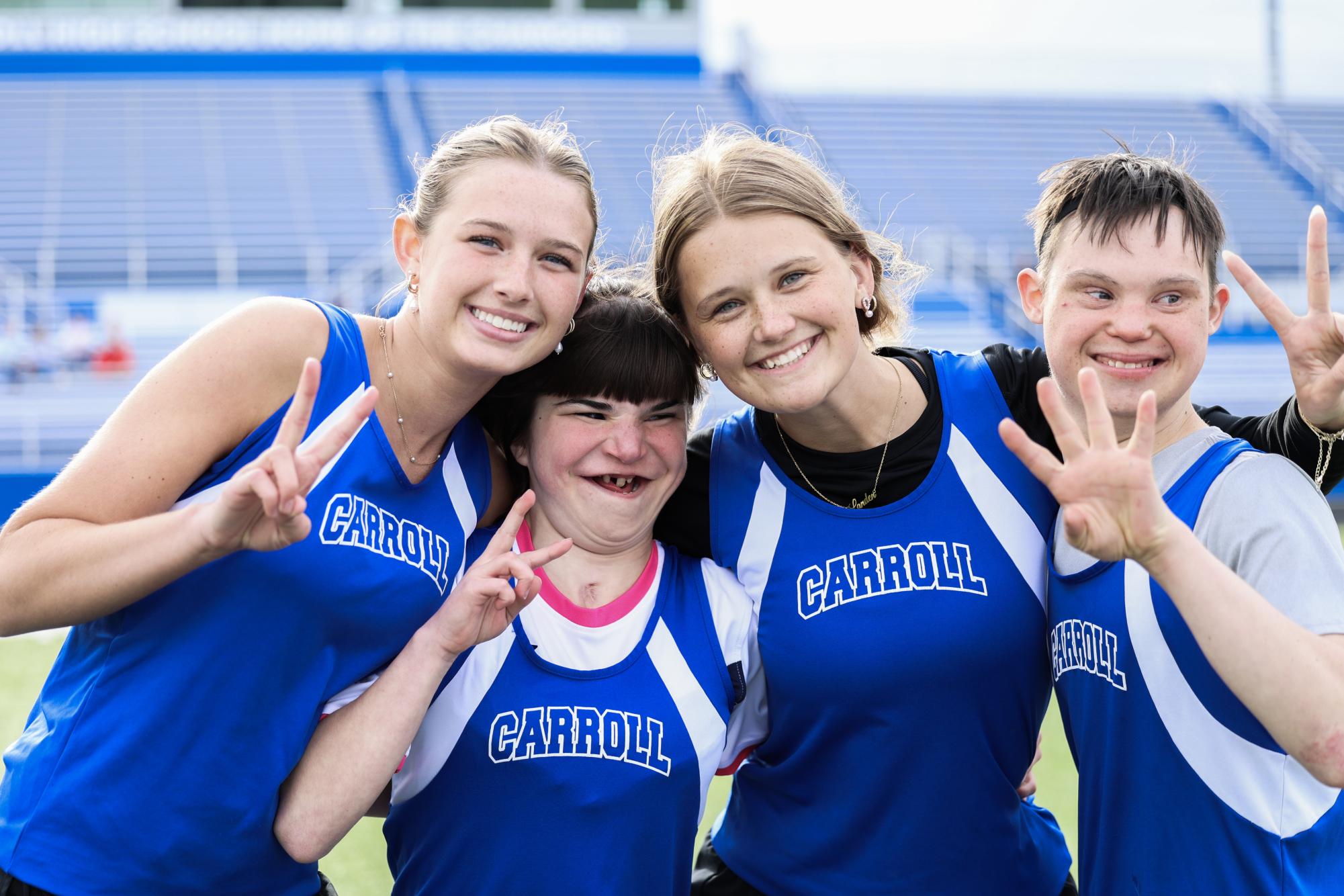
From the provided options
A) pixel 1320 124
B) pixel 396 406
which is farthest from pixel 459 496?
pixel 1320 124

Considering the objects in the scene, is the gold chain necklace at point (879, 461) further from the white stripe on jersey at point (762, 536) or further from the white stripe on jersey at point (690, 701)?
the white stripe on jersey at point (690, 701)

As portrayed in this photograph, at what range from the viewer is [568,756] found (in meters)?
2.26

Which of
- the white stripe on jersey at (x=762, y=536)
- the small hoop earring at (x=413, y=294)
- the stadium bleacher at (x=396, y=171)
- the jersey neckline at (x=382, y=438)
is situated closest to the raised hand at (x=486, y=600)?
the jersey neckline at (x=382, y=438)

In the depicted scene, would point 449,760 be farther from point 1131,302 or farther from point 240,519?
point 1131,302

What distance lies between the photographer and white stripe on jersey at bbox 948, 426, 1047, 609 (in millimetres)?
2428

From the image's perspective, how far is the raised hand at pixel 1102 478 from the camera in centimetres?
180

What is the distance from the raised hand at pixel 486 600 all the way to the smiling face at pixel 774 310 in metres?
0.54

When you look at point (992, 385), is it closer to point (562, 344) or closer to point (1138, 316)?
point (1138, 316)

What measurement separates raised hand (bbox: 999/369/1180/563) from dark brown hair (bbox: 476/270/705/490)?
86 centimetres

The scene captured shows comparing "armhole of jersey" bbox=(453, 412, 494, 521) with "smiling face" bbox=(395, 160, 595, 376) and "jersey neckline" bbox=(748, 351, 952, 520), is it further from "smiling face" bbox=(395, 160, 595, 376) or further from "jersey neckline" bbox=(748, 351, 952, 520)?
"jersey neckline" bbox=(748, 351, 952, 520)

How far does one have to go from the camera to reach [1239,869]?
1.98m

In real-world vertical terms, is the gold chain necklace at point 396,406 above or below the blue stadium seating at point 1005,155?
below

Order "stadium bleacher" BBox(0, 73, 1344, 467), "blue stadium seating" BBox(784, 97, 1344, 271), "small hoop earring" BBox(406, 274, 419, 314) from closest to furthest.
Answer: "small hoop earring" BBox(406, 274, 419, 314) → "stadium bleacher" BBox(0, 73, 1344, 467) → "blue stadium seating" BBox(784, 97, 1344, 271)

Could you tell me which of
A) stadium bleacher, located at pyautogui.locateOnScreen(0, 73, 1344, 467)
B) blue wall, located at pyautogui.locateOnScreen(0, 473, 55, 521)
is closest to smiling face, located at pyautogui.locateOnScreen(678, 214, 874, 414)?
blue wall, located at pyautogui.locateOnScreen(0, 473, 55, 521)
